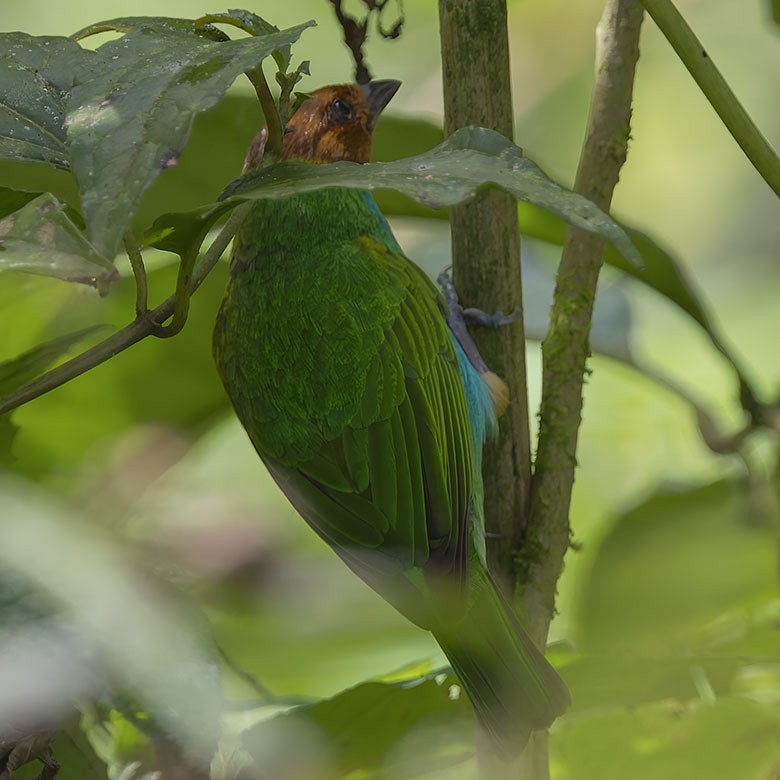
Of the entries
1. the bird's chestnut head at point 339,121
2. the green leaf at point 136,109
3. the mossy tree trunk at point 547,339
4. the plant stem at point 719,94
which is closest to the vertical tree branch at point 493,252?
the mossy tree trunk at point 547,339

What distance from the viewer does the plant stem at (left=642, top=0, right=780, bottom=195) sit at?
0.72 metres

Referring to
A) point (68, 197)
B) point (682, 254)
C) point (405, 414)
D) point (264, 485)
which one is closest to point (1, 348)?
point (68, 197)

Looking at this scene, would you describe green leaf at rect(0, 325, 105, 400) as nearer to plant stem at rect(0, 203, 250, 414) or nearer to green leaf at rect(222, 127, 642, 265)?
plant stem at rect(0, 203, 250, 414)

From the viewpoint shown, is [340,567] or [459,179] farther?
[340,567]

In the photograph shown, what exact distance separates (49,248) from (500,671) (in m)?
0.60

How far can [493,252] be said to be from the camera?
94 cm

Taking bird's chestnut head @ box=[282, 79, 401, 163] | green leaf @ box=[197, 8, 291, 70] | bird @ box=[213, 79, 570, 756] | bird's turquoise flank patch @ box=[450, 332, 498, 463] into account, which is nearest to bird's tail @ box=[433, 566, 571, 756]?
bird @ box=[213, 79, 570, 756]

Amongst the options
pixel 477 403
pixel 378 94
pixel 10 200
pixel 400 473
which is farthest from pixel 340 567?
pixel 378 94

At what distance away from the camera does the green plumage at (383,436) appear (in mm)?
1021

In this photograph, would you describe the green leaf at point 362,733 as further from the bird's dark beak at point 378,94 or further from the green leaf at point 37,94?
the bird's dark beak at point 378,94

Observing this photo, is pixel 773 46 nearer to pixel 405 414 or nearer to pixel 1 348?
pixel 405 414

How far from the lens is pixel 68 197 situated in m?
1.08

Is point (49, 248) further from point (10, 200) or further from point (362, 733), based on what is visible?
point (362, 733)

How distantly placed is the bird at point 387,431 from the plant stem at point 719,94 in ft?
1.11
